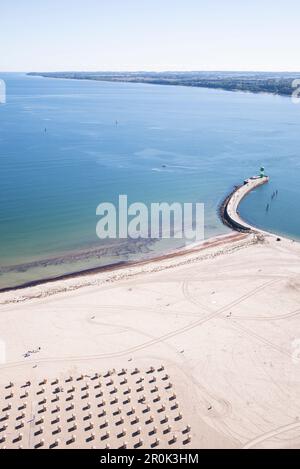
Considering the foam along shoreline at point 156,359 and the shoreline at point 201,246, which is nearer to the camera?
the foam along shoreline at point 156,359

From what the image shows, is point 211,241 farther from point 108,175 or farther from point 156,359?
point 108,175

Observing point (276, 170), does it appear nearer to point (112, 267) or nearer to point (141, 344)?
point (112, 267)

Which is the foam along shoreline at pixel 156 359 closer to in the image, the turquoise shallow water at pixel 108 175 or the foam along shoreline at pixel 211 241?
the foam along shoreline at pixel 211 241

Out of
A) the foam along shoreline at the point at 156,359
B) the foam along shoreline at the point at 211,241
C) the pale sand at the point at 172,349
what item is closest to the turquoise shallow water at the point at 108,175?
the foam along shoreline at the point at 211,241

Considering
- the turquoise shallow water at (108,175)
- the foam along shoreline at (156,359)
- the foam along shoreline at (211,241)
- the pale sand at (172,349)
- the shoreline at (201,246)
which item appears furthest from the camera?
the turquoise shallow water at (108,175)

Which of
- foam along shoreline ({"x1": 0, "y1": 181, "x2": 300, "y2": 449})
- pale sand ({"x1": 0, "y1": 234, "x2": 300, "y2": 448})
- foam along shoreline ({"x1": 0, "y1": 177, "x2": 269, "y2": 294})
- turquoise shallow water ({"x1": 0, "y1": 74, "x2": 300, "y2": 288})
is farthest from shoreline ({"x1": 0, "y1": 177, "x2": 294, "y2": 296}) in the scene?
pale sand ({"x1": 0, "y1": 234, "x2": 300, "y2": 448})

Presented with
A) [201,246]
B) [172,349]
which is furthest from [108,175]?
[172,349]

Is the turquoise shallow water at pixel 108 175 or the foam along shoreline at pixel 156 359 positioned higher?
the turquoise shallow water at pixel 108 175
